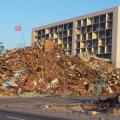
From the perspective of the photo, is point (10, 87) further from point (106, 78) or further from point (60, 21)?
point (60, 21)

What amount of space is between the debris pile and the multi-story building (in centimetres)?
3942

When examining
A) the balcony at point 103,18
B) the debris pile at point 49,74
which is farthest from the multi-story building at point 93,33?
the debris pile at point 49,74

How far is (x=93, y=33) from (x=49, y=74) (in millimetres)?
58765

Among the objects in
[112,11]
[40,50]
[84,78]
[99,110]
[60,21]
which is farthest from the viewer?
[60,21]

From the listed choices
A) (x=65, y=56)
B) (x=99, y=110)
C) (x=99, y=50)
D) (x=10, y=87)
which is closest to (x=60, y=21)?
(x=99, y=50)

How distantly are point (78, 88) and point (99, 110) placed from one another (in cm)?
1621

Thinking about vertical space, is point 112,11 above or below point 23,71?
above

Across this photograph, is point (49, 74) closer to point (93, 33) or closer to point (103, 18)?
point (103, 18)

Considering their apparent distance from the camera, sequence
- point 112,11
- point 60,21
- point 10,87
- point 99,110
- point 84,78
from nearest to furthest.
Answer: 1. point 99,110
2. point 10,87
3. point 84,78
4. point 112,11
5. point 60,21

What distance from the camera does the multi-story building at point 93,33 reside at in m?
91.8

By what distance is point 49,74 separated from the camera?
137ft

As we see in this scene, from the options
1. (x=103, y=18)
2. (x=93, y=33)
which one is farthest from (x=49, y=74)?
(x=93, y=33)

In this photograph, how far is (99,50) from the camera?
97.9 meters

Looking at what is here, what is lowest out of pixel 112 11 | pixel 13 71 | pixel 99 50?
pixel 13 71
